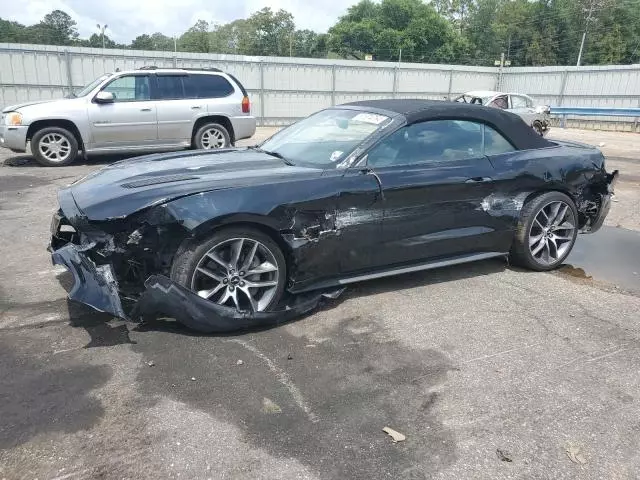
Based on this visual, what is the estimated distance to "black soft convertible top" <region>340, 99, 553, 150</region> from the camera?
180 inches

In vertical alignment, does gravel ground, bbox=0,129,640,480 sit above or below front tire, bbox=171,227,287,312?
below

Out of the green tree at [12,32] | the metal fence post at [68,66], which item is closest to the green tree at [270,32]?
the green tree at [12,32]

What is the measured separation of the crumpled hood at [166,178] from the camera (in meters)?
3.55

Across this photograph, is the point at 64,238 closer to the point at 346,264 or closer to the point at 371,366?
the point at 346,264

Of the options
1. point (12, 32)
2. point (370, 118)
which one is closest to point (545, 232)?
point (370, 118)

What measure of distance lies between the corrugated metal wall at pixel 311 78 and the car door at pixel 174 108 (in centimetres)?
838

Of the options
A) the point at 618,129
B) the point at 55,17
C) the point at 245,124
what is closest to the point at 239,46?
the point at 55,17

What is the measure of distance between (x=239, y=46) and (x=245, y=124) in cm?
9127

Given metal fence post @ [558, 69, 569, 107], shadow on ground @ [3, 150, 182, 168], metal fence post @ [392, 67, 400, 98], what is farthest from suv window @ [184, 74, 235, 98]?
metal fence post @ [558, 69, 569, 107]

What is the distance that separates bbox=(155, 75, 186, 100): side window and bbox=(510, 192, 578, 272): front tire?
8141mm

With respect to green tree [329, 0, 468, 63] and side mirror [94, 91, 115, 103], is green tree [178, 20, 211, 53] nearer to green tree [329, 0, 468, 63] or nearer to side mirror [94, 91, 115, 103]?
green tree [329, 0, 468, 63]

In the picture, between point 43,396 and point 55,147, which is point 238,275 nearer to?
point 43,396

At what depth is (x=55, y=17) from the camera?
328 ft

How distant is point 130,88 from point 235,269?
26.8ft
